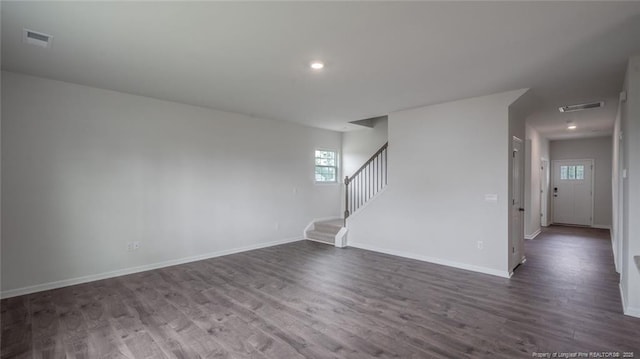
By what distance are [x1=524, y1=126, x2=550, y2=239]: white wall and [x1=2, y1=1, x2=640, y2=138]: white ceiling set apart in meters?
2.64

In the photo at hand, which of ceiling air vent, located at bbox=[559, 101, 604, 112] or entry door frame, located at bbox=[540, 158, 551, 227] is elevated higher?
ceiling air vent, located at bbox=[559, 101, 604, 112]

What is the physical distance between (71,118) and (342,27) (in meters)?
3.98

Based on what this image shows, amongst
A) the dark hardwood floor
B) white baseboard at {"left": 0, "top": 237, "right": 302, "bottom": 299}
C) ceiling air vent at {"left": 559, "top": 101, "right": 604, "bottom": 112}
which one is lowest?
the dark hardwood floor

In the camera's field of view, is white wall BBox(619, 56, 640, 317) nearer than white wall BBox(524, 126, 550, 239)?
Yes

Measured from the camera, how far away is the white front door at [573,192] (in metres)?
8.98

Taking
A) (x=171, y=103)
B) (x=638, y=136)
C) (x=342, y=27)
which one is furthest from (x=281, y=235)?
(x=638, y=136)

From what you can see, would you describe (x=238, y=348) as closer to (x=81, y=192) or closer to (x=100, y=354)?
(x=100, y=354)

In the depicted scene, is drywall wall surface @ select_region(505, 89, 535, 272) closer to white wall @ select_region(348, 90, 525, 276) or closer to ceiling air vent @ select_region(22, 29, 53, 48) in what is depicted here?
white wall @ select_region(348, 90, 525, 276)

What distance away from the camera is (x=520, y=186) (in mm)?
5137

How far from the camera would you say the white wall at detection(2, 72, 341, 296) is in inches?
146

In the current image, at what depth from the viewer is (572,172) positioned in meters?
9.27

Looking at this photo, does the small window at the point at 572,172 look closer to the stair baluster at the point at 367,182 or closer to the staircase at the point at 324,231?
the stair baluster at the point at 367,182

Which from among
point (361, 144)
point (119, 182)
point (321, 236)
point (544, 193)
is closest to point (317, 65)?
point (119, 182)

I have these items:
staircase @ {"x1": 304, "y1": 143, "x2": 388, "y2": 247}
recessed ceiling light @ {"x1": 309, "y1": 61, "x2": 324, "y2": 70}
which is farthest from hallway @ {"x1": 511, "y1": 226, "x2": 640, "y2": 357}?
recessed ceiling light @ {"x1": 309, "y1": 61, "x2": 324, "y2": 70}
